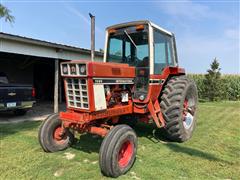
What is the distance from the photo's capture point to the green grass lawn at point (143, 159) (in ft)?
12.6

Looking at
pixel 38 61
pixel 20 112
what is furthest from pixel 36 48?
pixel 38 61

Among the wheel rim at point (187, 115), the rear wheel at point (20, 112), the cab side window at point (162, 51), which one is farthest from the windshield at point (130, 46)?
the rear wheel at point (20, 112)

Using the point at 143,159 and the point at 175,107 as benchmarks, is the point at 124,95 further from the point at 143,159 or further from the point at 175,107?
the point at 143,159

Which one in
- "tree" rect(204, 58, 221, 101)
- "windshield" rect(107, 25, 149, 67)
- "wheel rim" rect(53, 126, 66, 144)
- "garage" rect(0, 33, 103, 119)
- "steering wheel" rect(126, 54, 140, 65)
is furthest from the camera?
"tree" rect(204, 58, 221, 101)

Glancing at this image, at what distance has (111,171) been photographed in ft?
11.9

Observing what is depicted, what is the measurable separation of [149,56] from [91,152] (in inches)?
81.8

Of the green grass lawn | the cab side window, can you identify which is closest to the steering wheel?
the cab side window

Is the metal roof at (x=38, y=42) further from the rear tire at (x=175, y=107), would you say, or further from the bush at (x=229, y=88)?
the bush at (x=229, y=88)

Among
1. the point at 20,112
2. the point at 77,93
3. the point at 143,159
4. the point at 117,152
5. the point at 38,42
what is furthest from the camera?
the point at 20,112

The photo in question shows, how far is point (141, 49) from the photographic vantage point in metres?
5.14

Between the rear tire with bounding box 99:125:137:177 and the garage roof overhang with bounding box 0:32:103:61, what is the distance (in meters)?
5.10

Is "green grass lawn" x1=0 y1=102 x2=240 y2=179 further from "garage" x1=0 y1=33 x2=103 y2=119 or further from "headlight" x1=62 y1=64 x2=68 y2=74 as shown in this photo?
"garage" x1=0 y1=33 x2=103 y2=119

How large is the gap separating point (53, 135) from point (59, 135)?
0.11 meters

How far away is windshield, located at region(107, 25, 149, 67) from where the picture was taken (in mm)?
5027
